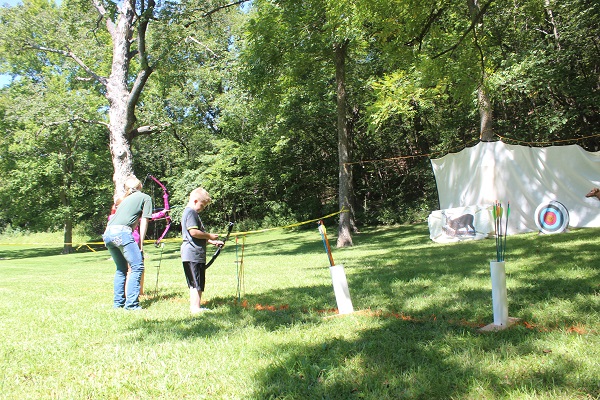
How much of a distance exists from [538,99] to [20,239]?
41.6 metres

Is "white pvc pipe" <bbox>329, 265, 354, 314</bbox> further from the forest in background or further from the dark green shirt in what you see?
the forest in background

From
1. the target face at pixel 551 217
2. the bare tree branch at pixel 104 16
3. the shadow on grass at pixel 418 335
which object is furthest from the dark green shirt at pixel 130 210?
the target face at pixel 551 217

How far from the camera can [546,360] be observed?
2996mm

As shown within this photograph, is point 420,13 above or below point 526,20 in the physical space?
below

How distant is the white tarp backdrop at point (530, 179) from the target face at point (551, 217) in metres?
0.79

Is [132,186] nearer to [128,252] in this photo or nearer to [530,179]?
[128,252]

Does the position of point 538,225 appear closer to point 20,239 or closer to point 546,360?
point 546,360

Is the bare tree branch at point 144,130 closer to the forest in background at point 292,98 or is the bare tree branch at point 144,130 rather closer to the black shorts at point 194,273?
the forest in background at point 292,98

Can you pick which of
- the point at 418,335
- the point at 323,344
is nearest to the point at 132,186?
the point at 323,344

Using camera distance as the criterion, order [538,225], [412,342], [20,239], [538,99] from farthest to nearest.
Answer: [20,239] → [538,99] → [538,225] → [412,342]

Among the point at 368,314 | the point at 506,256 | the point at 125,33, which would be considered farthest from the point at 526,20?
the point at 368,314

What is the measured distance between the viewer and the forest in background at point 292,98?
13461 mm

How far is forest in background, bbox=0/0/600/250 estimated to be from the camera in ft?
44.2

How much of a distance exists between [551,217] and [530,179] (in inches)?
61.8
